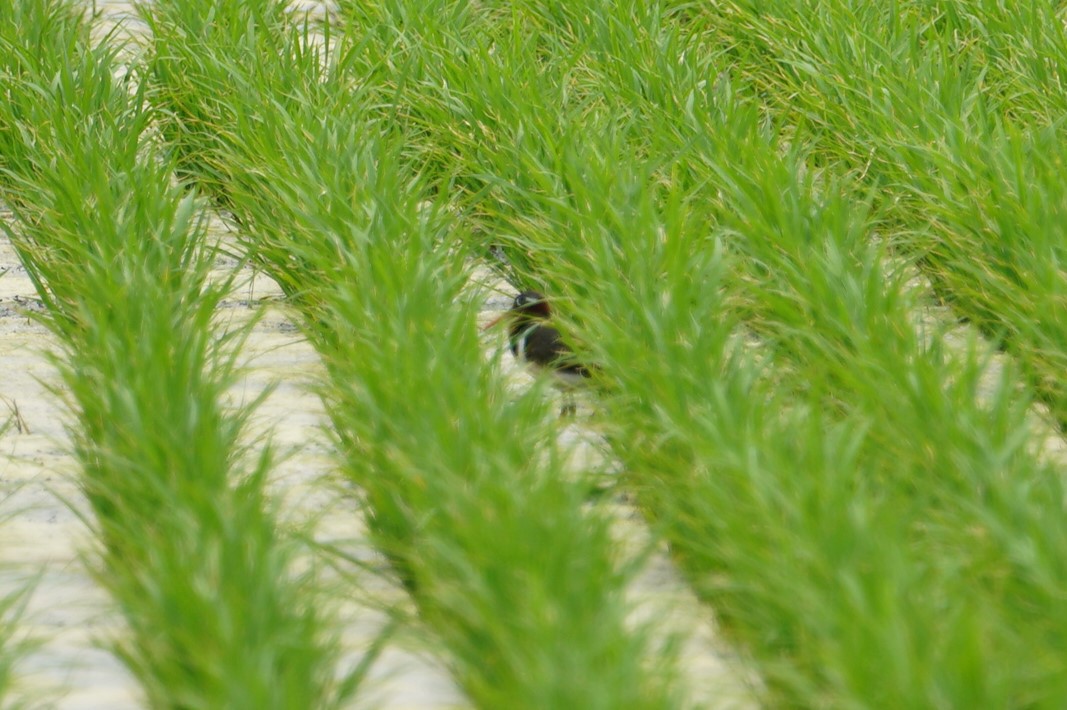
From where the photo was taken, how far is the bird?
10.3ft

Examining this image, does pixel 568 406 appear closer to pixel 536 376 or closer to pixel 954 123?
pixel 536 376

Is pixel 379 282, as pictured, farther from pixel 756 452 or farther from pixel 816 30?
pixel 816 30

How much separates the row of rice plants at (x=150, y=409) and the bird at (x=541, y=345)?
1.83 ft

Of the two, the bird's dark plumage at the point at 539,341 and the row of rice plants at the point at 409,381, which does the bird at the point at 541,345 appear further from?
the row of rice plants at the point at 409,381

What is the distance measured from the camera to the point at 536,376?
10.7ft

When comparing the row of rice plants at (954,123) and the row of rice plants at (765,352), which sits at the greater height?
the row of rice plants at (954,123)

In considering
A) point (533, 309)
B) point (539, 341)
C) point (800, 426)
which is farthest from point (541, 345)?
point (800, 426)

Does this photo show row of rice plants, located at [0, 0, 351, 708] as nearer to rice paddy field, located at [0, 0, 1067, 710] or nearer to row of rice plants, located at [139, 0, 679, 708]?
rice paddy field, located at [0, 0, 1067, 710]

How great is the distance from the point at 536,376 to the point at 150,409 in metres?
0.80

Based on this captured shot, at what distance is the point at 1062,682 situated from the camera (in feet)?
6.61

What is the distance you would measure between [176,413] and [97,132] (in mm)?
1586

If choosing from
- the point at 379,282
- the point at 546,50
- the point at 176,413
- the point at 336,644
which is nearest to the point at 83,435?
the point at 176,413

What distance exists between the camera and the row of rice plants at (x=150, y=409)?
2219mm

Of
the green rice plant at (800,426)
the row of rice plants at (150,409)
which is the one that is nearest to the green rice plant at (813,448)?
the green rice plant at (800,426)
